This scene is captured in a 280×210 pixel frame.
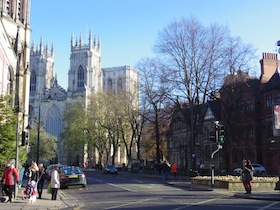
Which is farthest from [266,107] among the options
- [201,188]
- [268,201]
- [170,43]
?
[268,201]

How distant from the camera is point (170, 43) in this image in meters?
40.0

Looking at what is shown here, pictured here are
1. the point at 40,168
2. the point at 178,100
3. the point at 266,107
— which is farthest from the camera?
the point at 266,107

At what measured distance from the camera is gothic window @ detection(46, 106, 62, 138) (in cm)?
12075

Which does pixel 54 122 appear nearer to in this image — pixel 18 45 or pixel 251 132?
pixel 18 45

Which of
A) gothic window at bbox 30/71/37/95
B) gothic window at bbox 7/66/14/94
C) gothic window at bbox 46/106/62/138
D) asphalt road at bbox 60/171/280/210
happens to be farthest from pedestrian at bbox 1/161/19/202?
gothic window at bbox 30/71/37/95

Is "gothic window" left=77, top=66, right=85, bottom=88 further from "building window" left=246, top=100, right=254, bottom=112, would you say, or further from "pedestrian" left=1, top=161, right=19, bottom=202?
"pedestrian" left=1, top=161, right=19, bottom=202

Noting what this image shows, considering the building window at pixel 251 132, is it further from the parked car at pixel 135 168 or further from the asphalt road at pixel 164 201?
the asphalt road at pixel 164 201

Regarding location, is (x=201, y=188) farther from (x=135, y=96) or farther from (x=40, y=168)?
(x=135, y=96)

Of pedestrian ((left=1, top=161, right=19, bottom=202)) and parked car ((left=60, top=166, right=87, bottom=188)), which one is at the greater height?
pedestrian ((left=1, top=161, right=19, bottom=202))

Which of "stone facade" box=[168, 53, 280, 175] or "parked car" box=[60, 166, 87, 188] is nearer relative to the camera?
"parked car" box=[60, 166, 87, 188]

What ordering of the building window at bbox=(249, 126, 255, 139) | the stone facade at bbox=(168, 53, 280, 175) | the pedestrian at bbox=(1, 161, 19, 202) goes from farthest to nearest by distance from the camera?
the building window at bbox=(249, 126, 255, 139) < the stone facade at bbox=(168, 53, 280, 175) < the pedestrian at bbox=(1, 161, 19, 202)

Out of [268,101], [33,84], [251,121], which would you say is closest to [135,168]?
[251,121]

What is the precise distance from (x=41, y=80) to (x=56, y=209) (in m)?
120

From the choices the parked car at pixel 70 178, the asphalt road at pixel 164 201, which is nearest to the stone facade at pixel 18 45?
the parked car at pixel 70 178
